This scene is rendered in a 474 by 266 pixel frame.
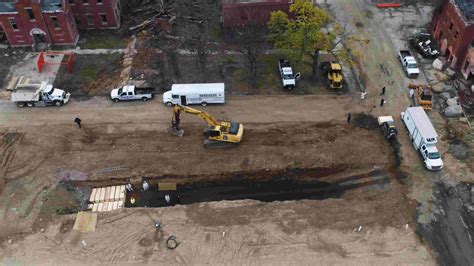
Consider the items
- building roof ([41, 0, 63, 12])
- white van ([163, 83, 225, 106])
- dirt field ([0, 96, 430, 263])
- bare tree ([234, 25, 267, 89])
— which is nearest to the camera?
dirt field ([0, 96, 430, 263])

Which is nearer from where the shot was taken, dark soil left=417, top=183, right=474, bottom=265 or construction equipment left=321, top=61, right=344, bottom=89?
dark soil left=417, top=183, right=474, bottom=265

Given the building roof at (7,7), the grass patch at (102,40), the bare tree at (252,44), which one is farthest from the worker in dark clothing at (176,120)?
the building roof at (7,7)

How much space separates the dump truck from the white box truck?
5.54ft

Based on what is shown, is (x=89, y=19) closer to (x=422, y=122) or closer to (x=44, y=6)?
(x=44, y=6)

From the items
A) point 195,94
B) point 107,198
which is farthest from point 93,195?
point 195,94

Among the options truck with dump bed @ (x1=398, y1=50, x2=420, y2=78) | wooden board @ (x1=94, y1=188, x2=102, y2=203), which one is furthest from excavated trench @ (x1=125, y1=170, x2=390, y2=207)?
truck with dump bed @ (x1=398, y1=50, x2=420, y2=78)

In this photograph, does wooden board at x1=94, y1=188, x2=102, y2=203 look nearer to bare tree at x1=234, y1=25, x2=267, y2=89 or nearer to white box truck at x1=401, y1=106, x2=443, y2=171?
bare tree at x1=234, y1=25, x2=267, y2=89

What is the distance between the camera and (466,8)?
2122 inches

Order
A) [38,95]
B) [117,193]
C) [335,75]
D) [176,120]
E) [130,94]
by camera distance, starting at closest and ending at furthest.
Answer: [117,193]
[176,120]
[38,95]
[130,94]
[335,75]

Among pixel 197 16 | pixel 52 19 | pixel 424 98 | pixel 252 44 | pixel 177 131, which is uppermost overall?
pixel 52 19

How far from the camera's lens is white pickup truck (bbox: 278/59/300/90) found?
53153mm

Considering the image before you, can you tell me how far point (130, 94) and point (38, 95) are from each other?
10.2 metres

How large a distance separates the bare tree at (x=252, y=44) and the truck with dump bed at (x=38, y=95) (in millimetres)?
21336

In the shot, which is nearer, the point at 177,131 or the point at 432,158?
the point at 432,158
